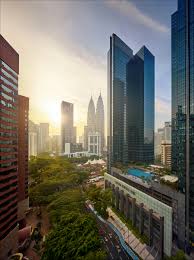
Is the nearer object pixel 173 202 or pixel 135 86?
pixel 173 202

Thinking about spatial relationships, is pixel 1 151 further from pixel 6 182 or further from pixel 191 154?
pixel 191 154

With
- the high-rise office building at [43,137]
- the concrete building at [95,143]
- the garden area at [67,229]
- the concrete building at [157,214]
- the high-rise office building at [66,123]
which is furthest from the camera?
the high-rise office building at [43,137]

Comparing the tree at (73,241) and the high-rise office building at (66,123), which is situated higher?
the high-rise office building at (66,123)

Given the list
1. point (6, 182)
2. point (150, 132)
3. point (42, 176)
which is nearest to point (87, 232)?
point (6, 182)

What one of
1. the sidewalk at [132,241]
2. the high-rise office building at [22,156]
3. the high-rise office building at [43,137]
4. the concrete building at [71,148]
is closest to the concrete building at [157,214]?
the sidewalk at [132,241]

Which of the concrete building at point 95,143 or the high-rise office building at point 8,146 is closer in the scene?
the high-rise office building at point 8,146

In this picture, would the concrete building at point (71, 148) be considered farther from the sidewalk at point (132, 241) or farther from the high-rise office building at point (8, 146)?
the high-rise office building at point (8, 146)

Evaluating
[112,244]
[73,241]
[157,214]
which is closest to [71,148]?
[112,244]
